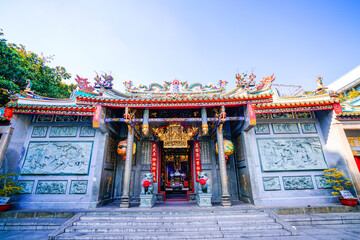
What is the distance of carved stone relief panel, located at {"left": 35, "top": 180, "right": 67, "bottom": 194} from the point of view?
637cm

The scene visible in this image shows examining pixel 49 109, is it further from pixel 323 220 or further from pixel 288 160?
pixel 323 220

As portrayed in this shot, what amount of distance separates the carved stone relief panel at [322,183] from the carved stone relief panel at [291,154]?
411 mm

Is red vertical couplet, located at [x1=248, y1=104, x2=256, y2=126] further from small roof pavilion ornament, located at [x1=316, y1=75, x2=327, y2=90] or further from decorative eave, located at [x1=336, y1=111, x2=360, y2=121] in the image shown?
small roof pavilion ornament, located at [x1=316, y1=75, x2=327, y2=90]

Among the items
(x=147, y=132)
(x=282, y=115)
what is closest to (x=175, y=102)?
(x=147, y=132)

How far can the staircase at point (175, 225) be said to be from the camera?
4.00 m

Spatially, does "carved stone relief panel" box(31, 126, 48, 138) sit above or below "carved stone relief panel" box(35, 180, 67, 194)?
above

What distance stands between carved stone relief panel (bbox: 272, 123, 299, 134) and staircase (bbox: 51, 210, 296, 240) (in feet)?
12.6

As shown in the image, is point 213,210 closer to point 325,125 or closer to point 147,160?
point 147,160

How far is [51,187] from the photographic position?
642 centimetres

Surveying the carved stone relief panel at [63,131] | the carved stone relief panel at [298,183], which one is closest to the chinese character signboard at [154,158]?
the carved stone relief panel at [63,131]

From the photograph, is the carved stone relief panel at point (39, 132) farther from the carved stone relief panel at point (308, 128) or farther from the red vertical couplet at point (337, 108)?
the red vertical couplet at point (337, 108)

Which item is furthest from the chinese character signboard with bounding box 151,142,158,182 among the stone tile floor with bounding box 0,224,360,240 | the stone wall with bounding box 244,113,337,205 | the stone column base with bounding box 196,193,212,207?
the stone wall with bounding box 244,113,337,205

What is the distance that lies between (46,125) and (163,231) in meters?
7.12

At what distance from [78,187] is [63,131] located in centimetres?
268
